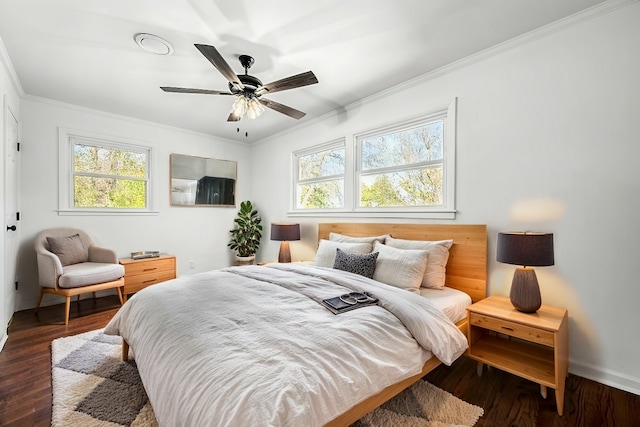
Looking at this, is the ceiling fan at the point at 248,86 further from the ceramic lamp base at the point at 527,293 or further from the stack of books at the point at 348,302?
the ceramic lamp base at the point at 527,293

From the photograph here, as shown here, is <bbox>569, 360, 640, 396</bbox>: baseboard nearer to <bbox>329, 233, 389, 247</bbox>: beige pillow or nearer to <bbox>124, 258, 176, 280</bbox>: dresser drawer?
<bbox>329, 233, 389, 247</bbox>: beige pillow

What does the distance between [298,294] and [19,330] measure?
2961 millimetres

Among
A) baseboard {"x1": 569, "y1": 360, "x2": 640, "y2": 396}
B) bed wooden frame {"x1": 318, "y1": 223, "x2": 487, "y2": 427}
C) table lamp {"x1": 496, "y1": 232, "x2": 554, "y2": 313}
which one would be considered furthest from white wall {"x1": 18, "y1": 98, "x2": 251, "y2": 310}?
baseboard {"x1": 569, "y1": 360, "x2": 640, "y2": 396}

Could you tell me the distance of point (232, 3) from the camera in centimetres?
192

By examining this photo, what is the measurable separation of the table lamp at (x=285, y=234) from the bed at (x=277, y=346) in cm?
167

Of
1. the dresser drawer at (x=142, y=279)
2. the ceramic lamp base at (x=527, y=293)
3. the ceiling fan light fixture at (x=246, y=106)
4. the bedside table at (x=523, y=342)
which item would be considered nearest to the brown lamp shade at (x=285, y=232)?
the dresser drawer at (x=142, y=279)

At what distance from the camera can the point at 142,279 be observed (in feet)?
12.8

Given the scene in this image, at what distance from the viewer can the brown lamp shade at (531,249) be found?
188 centimetres

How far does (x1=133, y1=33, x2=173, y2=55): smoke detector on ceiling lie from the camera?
7.39 ft

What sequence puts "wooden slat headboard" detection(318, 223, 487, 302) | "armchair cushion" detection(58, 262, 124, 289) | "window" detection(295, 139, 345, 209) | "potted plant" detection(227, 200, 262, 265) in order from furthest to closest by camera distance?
"potted plant" detection(227, 200, 262, 265) < "window" detection(295, 139, 345, 209) < "armchair cushion" detection(58, 262, 124, 289) < "wooden slat headboard" detection(318, 223, 487, 302)

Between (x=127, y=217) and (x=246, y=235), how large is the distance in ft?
5.88

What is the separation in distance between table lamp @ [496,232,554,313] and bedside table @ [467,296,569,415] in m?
0.09

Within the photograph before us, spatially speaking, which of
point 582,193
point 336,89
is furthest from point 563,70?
point 336,89

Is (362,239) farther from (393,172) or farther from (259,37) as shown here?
(259,37)
